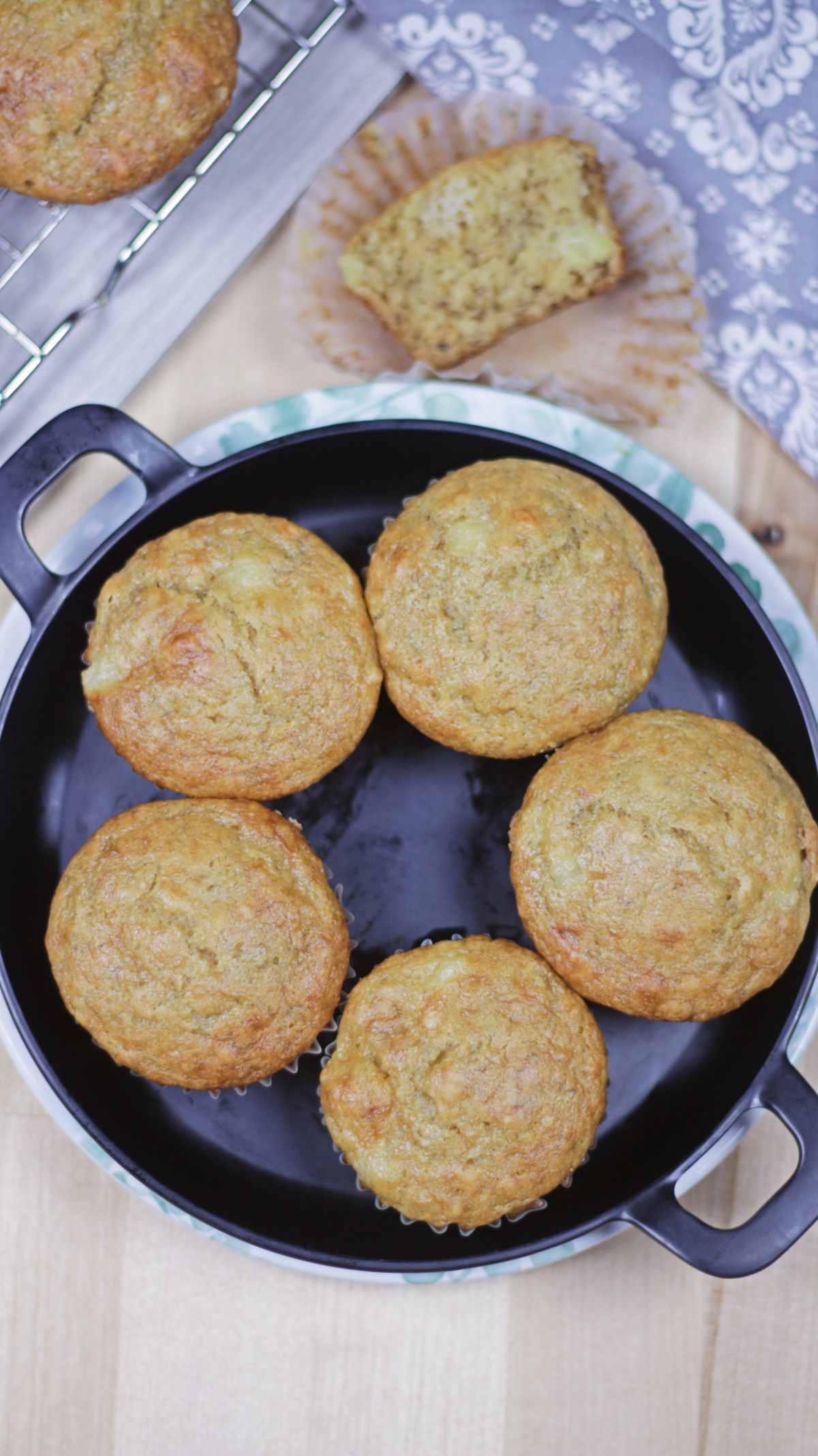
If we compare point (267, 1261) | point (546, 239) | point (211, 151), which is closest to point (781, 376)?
point (546, 239)

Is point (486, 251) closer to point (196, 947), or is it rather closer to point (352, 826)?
point (352, 826)

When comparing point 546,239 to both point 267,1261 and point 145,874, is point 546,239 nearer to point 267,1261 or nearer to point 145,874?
point 145,874

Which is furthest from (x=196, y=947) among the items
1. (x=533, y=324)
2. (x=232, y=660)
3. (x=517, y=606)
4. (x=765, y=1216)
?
(x=533, y=324)

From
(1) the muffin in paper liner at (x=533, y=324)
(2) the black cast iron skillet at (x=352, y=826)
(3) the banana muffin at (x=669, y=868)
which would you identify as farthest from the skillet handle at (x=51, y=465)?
(3) the banana muffin at (x=669, y=868)

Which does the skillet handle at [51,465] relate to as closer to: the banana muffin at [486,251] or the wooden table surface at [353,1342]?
the banana muffin at [486,251]

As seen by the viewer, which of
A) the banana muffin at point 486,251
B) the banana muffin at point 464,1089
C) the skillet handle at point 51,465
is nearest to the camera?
the banana muffin at point 464,1089
